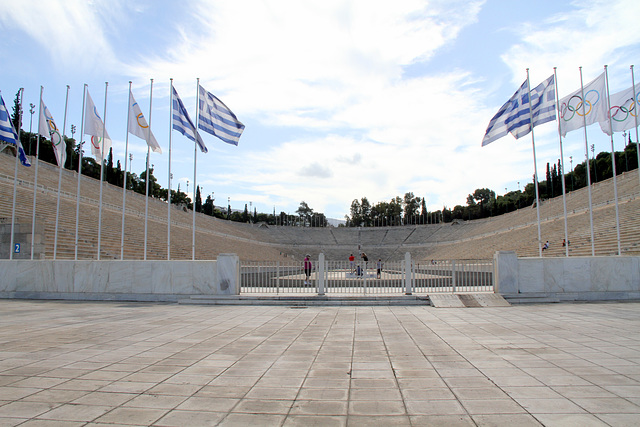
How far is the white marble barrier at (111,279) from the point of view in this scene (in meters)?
15.0

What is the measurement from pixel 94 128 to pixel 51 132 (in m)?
1.87

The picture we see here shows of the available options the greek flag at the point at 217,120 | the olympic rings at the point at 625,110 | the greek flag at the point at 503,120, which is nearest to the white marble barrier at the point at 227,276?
the greek flag at the point at 217,120

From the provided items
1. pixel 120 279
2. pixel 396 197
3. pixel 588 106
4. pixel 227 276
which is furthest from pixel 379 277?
pixel 396 197

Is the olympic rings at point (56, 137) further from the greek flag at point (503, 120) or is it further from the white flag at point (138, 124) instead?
the greek flag at point (503, 120)

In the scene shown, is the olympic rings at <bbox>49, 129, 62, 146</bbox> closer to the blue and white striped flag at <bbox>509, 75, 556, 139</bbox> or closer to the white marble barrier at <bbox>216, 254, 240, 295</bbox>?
the white marble barrier at <bbox>216, 254, 240, 295</bbox>

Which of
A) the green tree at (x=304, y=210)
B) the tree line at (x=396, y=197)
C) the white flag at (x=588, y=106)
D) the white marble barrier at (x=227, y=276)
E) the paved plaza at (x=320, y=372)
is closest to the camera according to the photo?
the paved plaza at (x=320, y=372)

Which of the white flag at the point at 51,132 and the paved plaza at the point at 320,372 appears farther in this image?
the white flag at the point at 51,132

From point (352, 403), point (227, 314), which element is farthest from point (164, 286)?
point (352, 403)

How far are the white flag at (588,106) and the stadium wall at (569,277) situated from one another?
5964 millimetres

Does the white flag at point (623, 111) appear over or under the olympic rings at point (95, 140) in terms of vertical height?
over

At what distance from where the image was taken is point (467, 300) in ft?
45.3

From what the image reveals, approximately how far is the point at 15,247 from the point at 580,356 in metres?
23.0

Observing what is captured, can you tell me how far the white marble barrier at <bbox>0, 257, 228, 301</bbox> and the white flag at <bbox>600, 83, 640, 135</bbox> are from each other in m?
16.6

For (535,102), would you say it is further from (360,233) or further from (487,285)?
(360,233)
